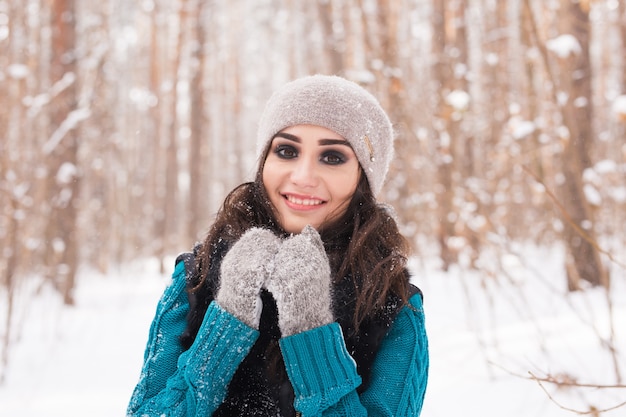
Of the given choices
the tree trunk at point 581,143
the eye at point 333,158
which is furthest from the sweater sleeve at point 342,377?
the tree trunk at point 581,143

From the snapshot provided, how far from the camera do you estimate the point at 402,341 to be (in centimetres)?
129

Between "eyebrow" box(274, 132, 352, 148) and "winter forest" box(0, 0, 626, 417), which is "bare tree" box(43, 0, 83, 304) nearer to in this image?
"winter forest" box(0, 0, 626, 417)

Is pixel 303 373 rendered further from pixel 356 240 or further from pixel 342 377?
pixel 356 240

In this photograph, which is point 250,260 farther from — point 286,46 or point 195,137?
→ point 286,46

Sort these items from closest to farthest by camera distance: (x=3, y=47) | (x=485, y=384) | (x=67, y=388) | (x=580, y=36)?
(x=485, y=384), (x=67, y=388), (x=3, y=47), (x=580, y=36)

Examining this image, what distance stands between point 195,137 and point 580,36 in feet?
24.9

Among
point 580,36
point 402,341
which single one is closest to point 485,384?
point 402,341

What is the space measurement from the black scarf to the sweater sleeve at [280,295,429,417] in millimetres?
50

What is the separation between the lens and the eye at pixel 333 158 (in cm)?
142

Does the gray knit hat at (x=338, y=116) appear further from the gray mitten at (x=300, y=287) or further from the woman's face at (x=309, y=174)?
the gray mitten at (x=300, y=287)

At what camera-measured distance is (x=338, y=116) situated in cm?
142

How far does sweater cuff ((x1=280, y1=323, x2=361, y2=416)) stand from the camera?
1158mm

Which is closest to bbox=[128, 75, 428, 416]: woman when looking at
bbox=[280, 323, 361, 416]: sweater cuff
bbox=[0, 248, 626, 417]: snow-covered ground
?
bbox=[280, 323, 361, 416]: sweater cuff

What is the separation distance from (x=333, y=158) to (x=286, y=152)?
5.2 inches
